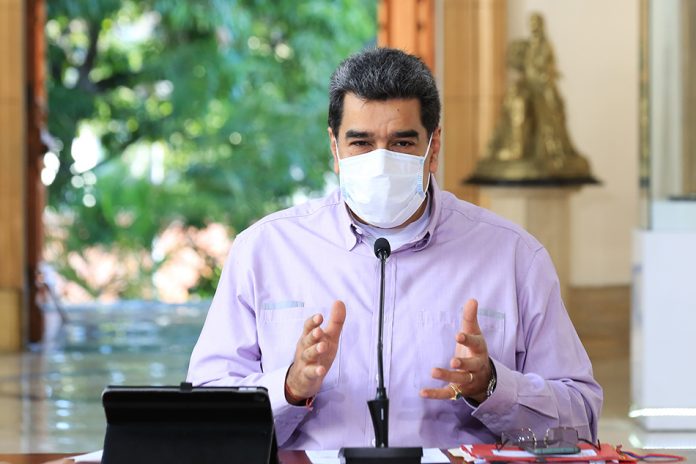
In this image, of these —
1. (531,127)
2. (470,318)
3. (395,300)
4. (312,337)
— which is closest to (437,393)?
(470,318)

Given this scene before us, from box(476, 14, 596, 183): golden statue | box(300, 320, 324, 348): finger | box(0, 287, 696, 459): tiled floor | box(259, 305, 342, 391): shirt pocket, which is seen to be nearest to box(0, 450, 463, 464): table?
box(300, 320, 324, 348): finger

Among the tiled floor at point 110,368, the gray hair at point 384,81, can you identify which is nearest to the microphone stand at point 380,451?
the gray hair at point 384,81

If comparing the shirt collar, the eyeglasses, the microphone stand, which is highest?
the shirt collar

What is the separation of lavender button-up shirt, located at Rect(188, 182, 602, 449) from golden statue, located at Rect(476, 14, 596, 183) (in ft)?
19.0

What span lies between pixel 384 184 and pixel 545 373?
545mm

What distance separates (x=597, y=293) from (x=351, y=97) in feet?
22.7

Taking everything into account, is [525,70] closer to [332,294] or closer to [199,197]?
[332,294]

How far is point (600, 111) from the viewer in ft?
30.7

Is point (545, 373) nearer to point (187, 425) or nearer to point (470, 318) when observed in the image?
point (470, 318)

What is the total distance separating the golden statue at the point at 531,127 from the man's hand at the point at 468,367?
621 centimetres

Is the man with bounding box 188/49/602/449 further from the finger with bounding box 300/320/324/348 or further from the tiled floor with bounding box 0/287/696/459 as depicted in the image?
the tiled floor with bounding box 0/287/696/459

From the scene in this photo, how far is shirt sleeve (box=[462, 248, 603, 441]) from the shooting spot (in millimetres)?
2668

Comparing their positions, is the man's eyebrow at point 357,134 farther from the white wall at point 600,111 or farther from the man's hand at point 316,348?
the white wall at point 600,111

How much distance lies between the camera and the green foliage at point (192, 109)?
1520cm
